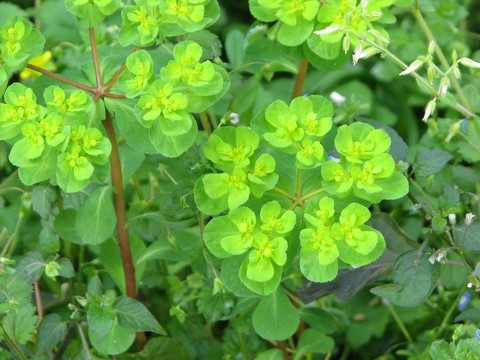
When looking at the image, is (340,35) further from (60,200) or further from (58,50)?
(58,50)

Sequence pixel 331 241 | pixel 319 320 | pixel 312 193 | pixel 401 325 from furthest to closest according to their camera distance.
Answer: pixel 401 325 < pixel 319 320 < pixel 312 193 < pixel 331 241

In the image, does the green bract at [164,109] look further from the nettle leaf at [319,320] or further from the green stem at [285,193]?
the nettle leaf at [319,320]

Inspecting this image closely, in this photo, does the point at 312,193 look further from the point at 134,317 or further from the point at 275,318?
the point at 134,317

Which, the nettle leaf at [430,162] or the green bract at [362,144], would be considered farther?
the nettle leaf at [430,162]

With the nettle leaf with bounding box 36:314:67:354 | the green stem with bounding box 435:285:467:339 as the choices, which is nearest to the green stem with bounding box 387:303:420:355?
the green stem with bounding box 435:285:467:339

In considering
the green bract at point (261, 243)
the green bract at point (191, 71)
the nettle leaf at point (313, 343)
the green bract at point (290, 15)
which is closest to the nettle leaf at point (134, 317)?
the green bract at point (261, 243)

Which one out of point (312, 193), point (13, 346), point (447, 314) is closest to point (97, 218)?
point (13, 346)
